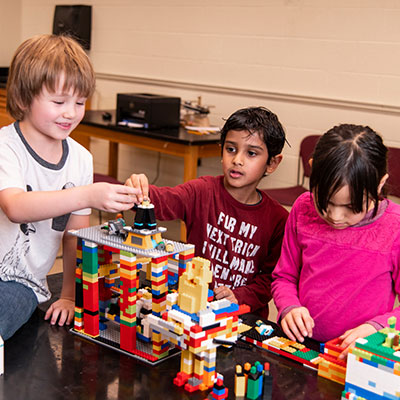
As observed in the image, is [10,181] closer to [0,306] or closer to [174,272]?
[0,306]

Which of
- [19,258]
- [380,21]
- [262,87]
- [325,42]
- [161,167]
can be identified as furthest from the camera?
[161,167]

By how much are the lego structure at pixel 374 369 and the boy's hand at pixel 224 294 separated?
23.8 inches

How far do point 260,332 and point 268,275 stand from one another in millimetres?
480

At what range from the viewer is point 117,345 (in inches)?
55.1

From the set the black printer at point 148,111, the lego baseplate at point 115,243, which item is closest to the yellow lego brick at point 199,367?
the lego baseplate at point 115,243

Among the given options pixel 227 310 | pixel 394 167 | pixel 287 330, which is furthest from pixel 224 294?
pixel 394 167

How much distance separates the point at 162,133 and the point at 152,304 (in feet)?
9.33

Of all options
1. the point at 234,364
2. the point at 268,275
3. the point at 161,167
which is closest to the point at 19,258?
the point at 234,364

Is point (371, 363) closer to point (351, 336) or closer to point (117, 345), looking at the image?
point (351, 336)

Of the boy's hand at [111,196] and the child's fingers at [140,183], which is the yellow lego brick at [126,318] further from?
the child's fingers at [140,183]

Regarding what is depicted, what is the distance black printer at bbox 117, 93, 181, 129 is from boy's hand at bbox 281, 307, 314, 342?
9.34ft

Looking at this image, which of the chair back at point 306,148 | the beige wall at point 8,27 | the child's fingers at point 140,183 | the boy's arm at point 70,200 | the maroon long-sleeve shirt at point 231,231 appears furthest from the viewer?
the beige wall at point 8,27

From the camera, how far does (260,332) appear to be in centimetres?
150

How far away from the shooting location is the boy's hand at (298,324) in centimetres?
149
